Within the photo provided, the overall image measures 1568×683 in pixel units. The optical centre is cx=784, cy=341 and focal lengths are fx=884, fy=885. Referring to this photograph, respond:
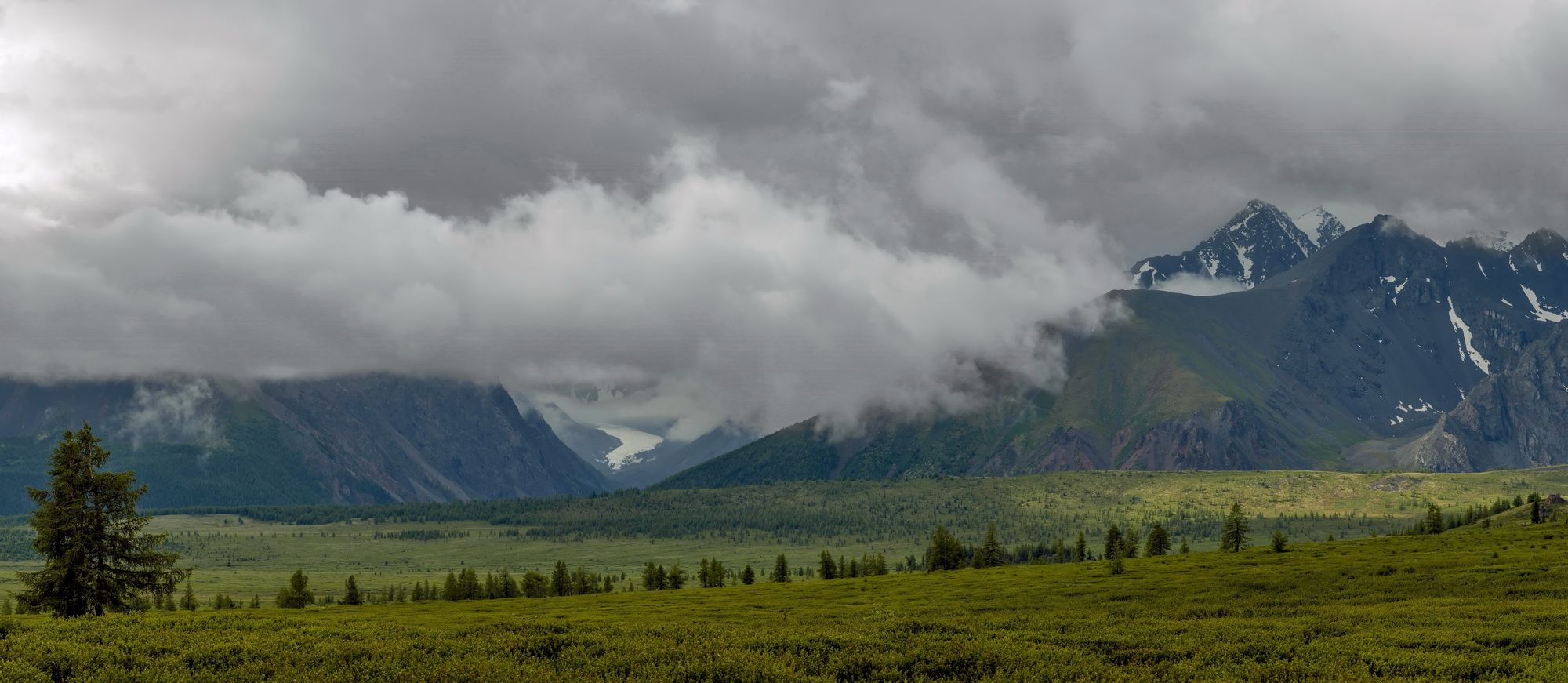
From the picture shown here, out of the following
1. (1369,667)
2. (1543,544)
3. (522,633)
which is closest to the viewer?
(1369,667)

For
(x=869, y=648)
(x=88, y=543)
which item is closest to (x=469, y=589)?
(x=88, y=543)

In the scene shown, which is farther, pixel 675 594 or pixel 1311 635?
pixel 675 594

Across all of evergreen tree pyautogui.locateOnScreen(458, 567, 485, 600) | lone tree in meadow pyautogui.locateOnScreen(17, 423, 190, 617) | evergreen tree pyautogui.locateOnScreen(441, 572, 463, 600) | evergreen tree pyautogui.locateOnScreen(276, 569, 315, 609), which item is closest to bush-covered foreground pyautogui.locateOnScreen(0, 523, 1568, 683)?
lone tree in meadow pyautogui.locateOnScreen(17, 423, 190, 617)

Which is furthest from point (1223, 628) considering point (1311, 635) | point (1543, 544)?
point (1543, 544)

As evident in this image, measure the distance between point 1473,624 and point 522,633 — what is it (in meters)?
50.2

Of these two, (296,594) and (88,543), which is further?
(296,594)

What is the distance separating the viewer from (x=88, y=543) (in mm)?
75750

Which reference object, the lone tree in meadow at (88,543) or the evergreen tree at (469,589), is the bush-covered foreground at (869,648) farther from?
the evergreen tree at (469,589)

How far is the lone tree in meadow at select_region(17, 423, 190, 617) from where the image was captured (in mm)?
74750

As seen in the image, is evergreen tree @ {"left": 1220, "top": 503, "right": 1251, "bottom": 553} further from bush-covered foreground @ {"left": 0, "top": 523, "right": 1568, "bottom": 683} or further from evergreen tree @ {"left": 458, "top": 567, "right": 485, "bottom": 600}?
evergreen tree @ {"left": 458, "top": 567, "right": 485, "bottom": 600}

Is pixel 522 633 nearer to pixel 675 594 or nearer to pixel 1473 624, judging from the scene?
pixel 1473 624

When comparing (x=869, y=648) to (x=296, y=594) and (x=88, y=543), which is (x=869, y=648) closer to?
(x=88, y=543)

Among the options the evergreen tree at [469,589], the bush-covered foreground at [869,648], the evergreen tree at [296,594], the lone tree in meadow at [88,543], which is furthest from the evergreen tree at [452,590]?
the bush-covered foreground at [869,648]

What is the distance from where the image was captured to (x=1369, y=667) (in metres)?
34.4
